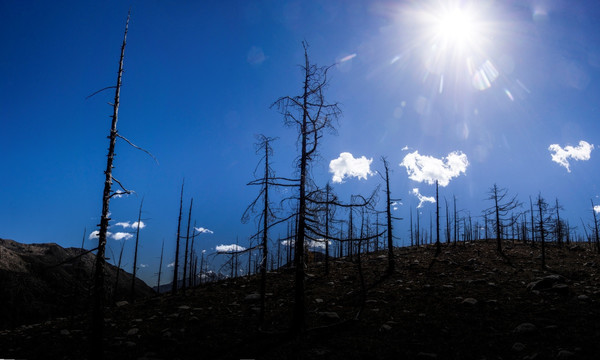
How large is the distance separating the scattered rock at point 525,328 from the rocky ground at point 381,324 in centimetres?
3

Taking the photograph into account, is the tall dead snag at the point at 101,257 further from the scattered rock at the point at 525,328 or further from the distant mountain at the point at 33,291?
the distant mountain at the point at 33,291

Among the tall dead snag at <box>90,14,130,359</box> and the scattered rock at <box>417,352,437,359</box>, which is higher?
the tall dead snag at <box>90,14,130,359</box>

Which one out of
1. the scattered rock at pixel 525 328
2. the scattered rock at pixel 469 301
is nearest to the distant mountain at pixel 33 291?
the scattered rock at pixel 469 301

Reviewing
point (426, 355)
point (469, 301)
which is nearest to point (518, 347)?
point (426, 355)

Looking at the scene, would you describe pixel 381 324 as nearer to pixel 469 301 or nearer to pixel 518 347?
pixel 518 347

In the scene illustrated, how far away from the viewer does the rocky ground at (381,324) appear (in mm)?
9883

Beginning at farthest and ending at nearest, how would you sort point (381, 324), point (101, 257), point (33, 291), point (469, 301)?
point (33, 291), point (469, 301), point (381, 324), point (101, 257)

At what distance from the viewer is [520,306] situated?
13633mm

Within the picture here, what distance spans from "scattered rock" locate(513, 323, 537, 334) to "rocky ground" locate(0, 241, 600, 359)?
3 cm

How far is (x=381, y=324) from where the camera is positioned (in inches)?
504

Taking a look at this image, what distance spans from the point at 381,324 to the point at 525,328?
567 cm

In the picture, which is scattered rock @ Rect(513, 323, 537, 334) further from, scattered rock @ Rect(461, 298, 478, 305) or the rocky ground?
scattered rock @ Rect(461, 298, 478, 305)

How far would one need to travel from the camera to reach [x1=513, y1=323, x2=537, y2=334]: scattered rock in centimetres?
1044

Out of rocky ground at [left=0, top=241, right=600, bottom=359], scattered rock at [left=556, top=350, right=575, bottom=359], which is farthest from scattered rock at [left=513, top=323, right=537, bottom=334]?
scattered rock at [left=556, top=350, right=575, bottom=359]
